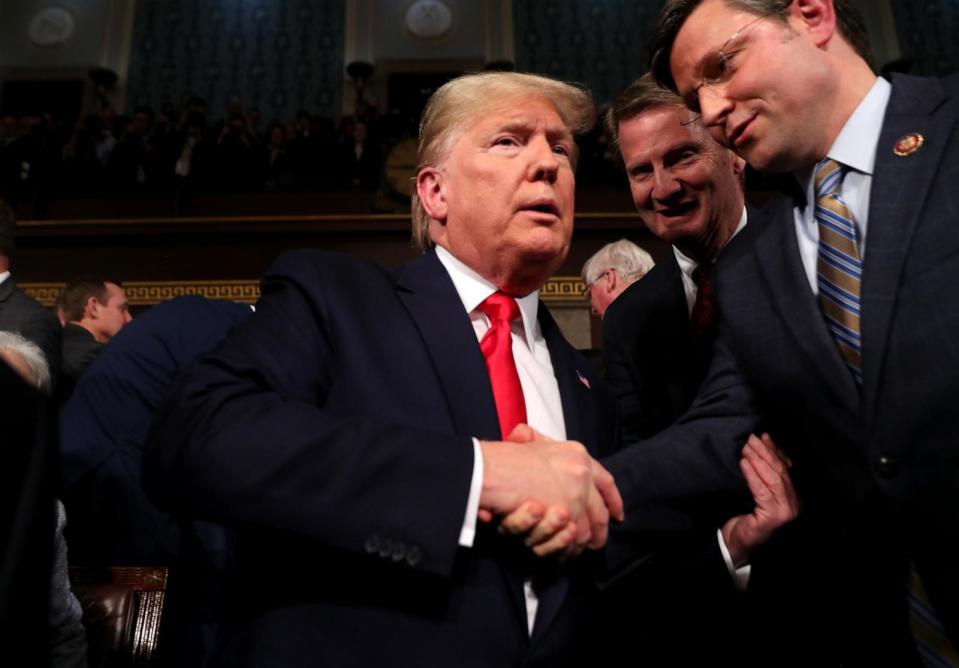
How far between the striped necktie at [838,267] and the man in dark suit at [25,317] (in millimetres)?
2790

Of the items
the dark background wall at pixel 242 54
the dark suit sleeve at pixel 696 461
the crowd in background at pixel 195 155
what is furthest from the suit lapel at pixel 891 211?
the dark background wall at pixel 242 54

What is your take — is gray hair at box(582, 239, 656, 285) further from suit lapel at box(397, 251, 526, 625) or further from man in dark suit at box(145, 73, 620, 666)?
suit lapel at box(397, 251, 526, 625)

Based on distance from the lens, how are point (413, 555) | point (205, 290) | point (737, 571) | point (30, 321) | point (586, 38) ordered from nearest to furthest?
1. point (413, 555)
2. point (737, 571)
3. point (30, 321)
4. point (205, 290)
5. point (586, 38)

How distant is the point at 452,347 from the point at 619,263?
2.51 meters

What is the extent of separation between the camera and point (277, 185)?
7.34m

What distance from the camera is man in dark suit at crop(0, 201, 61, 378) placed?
3.20 m

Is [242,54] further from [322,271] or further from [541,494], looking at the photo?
[541,494]

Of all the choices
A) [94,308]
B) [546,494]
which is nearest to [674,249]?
[546,494]

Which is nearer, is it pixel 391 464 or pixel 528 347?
pixel 391 464

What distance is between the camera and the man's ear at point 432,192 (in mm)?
1586

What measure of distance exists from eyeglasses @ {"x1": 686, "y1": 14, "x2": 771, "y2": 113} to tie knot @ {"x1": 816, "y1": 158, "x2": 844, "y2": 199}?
0.25 metres

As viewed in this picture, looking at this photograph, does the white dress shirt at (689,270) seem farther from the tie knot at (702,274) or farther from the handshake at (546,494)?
the handshake at (546,494)

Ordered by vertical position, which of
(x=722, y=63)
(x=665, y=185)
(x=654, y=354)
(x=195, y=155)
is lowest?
(x=654, y=354)

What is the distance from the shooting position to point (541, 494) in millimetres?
1054
